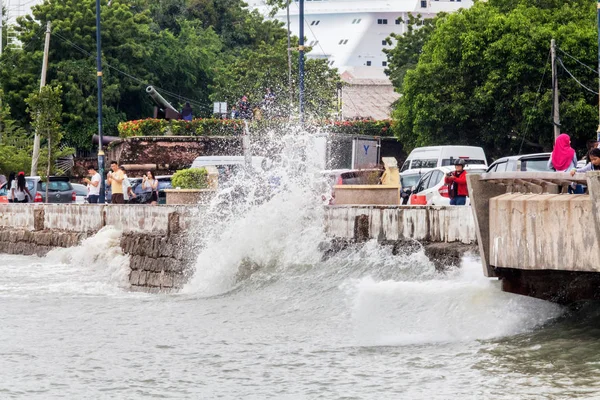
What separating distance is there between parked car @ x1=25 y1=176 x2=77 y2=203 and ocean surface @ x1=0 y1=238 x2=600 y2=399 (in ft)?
77.6

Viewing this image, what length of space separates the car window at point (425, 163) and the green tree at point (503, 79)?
1101 cm

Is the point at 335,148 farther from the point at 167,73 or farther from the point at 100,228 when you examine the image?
the point at 167,73

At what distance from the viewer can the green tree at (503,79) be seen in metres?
51.3

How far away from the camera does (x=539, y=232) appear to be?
1099cm

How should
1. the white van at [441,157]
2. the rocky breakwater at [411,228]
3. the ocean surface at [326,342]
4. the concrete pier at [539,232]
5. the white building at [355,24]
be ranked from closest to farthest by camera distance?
the ocean surface at [326,342] < the concrete pier at [539,232] < the rocky breakwater at [411,228] < the white van at [441,157] < the white building at [355,24]

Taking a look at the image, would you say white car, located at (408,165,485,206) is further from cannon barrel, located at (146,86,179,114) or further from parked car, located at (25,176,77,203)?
cannon barrel, located at (146,86,179,114)

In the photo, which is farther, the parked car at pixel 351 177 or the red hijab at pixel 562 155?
the parked car at pixel 351 177

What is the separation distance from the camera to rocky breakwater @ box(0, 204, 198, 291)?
22219 millimetres

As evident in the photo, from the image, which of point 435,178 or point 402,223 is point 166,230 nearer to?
point 435,178

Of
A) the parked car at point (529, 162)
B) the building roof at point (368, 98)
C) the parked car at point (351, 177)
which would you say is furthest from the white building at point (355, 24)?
the parked car at point (529, 162)

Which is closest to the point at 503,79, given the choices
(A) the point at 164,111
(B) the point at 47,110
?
(A) the point at 164,111

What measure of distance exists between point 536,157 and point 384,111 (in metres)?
66.6

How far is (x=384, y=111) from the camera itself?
8981 cm

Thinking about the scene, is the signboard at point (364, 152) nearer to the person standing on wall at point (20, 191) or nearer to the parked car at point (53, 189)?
the parked car at point (53, 189)
